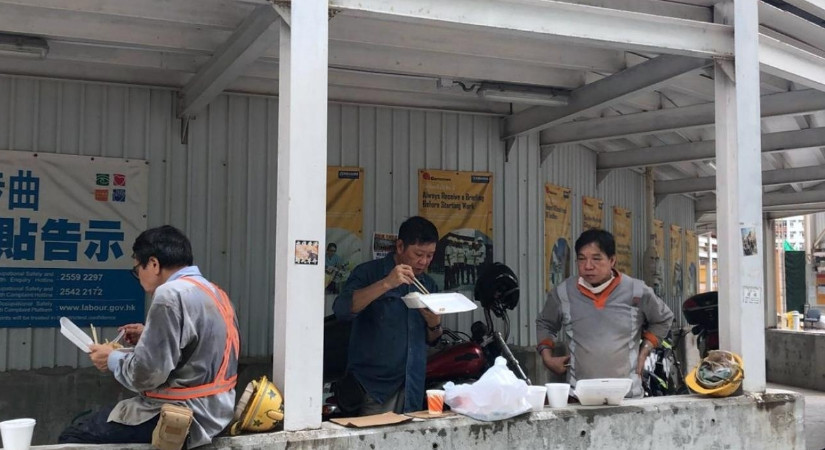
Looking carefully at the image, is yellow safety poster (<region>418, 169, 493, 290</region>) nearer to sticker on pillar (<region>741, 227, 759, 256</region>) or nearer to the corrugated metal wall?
the corrugated metal wall

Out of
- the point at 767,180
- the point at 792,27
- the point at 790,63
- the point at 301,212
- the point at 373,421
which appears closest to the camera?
the point at 301,212

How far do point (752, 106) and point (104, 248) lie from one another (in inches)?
206

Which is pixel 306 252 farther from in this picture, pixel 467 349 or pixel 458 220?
pixel 458 220

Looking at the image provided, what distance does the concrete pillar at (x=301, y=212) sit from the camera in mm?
4008

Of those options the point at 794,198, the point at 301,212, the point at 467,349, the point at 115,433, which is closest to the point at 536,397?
the point at 467,349

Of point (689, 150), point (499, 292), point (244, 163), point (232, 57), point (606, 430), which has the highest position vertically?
point (232, 57)

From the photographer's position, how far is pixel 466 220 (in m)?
8.11

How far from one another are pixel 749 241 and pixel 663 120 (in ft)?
8.83

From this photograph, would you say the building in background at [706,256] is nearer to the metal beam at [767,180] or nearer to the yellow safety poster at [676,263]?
the yellow safety poster at [676,263]

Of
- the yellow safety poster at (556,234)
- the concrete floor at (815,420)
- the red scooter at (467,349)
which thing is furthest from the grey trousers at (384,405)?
the concrete floor at (815,420)

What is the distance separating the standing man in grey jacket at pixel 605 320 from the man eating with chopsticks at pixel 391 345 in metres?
0.94

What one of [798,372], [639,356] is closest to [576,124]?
[639,356]

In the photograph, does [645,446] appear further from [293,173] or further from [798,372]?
[798,372]

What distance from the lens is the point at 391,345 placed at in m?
5.05
